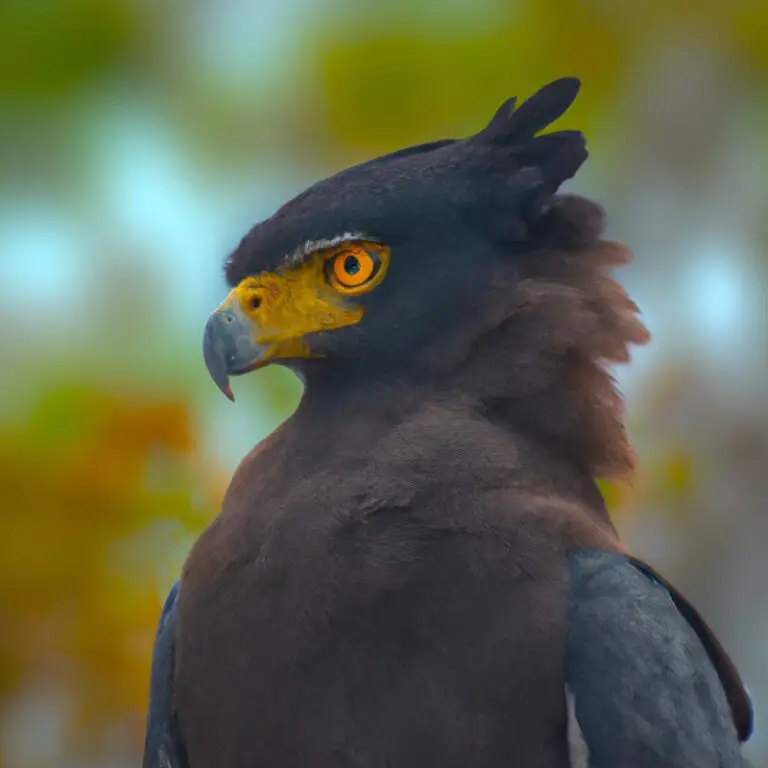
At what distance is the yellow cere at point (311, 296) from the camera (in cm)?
219

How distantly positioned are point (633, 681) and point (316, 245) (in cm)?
94

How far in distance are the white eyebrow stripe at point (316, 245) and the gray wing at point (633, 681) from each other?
697 millimetres

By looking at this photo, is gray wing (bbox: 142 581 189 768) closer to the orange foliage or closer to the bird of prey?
the bird of prey

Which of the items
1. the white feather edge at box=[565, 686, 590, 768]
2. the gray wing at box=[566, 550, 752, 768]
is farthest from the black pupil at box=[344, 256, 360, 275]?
the white feather edge at box=[565, 686, 590, 768]

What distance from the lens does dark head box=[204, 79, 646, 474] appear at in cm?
216

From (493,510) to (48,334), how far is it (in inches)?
127

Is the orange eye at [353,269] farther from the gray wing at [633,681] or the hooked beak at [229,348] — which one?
the gray wing at [633,681]

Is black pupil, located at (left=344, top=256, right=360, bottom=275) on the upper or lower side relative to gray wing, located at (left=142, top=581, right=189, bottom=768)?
→ upper

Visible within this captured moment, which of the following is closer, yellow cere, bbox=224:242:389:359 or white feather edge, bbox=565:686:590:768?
white feather edge, bbox=565:686:590:768

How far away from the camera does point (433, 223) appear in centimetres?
221

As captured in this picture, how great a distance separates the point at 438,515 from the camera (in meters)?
1.91

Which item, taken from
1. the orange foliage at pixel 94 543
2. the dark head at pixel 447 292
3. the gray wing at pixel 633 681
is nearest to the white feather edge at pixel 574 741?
the gray wing at pixel 633 681

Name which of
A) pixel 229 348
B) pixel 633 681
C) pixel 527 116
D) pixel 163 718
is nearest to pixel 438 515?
pixel 633 681

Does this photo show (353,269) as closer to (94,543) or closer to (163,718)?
(163,718)
